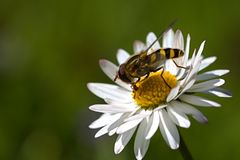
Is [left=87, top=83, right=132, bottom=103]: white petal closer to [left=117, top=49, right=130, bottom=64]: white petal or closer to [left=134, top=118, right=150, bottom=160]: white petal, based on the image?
[left=117, top=49, right=130, bottom=64]: white petal

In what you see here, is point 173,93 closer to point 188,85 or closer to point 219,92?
point 188,85

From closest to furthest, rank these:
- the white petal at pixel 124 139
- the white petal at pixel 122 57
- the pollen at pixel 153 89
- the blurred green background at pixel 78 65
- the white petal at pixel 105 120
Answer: the white petal at pixel 124 139 < the white petal at pixel 105 120 < the pollen at pixel 153 89 < the white petal at pixel 122 57 < the blurred green background at pixel 78 65

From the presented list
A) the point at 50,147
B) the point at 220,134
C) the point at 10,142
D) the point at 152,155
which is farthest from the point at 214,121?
the point at 10,142

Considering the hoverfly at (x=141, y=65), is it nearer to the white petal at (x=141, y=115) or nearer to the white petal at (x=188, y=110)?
the white petal at (x=141, y=115)

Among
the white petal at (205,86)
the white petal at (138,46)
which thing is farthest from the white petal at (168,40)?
the white petal at (205,86)

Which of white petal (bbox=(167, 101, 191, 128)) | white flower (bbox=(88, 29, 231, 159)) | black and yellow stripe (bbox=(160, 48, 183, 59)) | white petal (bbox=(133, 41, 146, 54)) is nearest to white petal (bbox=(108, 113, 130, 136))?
white flower (bbox=(88, 29, 231, 159))

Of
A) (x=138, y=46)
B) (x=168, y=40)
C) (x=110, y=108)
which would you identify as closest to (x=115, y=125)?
(x=110, y=108)
